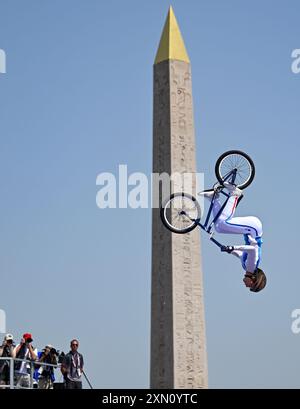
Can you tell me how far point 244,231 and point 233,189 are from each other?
0.59 metres

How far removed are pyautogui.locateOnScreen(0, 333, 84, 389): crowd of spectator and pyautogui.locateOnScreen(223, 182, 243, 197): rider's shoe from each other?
724cm

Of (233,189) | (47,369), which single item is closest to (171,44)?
(47,369)

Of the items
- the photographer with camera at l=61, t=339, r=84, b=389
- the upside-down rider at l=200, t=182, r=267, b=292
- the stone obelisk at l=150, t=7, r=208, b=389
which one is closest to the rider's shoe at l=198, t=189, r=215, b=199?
the upside-down rider at l=200, t=182, r=267, b=292

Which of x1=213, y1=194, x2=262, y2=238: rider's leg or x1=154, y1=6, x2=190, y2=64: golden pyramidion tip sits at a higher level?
x1=154, y1=6, x2=190, y2=64: golden pyramidion tip

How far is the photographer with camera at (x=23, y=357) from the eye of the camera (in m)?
27.3

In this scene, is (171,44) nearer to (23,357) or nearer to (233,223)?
(23,357)

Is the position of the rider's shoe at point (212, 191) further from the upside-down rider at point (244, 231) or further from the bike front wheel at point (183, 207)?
the bike front wheel at point (183, 207)

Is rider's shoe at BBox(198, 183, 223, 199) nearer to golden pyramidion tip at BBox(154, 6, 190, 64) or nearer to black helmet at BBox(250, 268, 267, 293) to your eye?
black helmet at BBox(250, 268, 267, 293)

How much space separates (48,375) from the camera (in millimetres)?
28797

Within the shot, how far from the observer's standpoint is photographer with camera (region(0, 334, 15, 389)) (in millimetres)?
26797

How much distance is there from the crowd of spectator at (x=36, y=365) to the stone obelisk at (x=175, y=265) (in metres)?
9.93

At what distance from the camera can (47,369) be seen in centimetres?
2881
